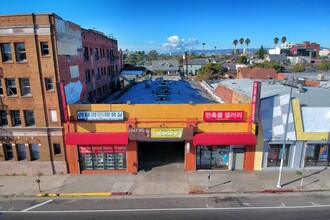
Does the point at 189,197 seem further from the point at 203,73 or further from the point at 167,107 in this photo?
the point at 203,73

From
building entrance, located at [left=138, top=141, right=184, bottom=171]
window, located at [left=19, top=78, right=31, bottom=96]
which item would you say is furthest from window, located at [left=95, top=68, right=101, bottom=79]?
building entrance, located at [left=138, top=141, right=184, bottom=171]

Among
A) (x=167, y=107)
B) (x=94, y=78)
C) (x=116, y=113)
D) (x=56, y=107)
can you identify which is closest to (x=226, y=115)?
(x=167, y=107)

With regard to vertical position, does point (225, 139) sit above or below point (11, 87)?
below

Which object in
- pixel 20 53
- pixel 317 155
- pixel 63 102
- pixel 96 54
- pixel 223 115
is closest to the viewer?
pixel 63 102

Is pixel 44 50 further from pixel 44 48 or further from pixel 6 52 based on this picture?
pixel 6 52

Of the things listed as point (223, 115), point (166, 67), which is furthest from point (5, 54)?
point (166, 67)

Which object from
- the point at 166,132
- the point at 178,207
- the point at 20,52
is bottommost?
the point at 178,207

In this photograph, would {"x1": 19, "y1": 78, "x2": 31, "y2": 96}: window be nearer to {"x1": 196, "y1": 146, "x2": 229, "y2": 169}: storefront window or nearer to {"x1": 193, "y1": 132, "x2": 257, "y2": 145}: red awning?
{"x1": 193, "y1": 132, "x2": 257, "y2": 145}: red awning
